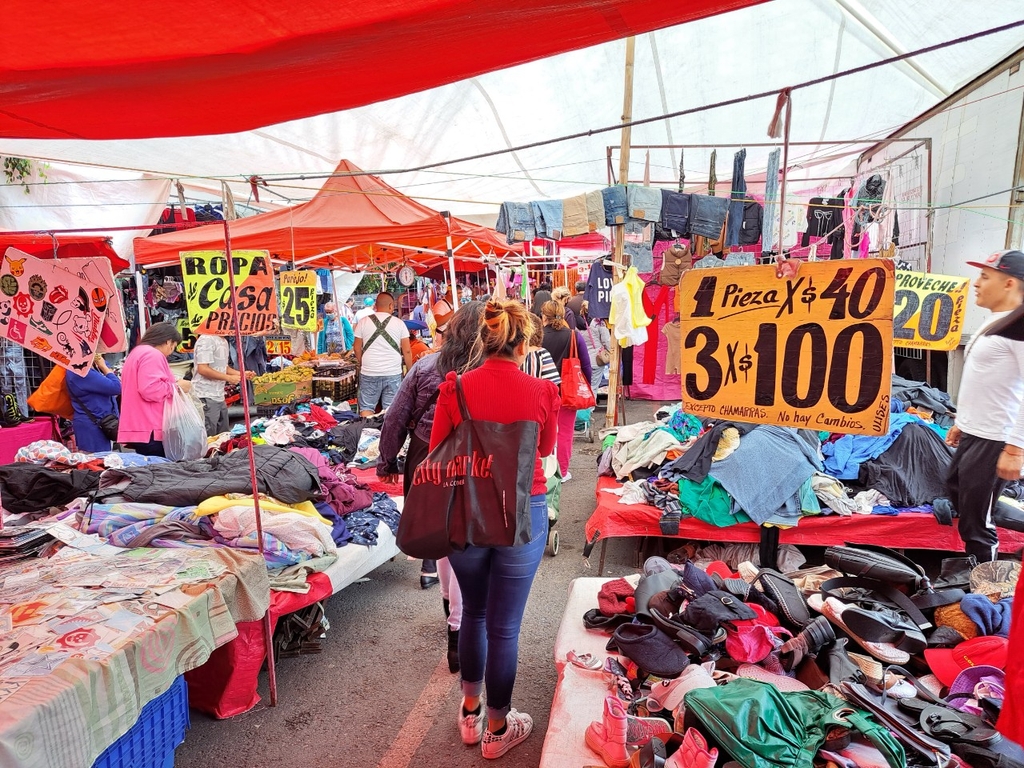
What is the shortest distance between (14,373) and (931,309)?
34.2 feet

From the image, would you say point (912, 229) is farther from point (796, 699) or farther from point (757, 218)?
point (796, 699)

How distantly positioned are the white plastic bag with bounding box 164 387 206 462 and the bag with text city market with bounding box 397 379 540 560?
387cm

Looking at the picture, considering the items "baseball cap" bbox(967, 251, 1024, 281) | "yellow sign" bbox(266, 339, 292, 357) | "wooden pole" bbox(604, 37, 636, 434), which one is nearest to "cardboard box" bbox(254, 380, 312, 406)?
"yellow sign" bbox(266, 339, 292, 357)

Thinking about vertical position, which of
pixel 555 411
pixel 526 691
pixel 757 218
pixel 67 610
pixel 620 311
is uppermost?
pixel 757 218

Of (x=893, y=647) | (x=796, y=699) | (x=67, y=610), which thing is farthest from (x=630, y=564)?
(x=67, y=610)

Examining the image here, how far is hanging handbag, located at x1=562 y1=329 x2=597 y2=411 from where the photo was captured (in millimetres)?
6270

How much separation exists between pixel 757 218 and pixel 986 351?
4.15m

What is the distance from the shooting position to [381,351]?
741 cm

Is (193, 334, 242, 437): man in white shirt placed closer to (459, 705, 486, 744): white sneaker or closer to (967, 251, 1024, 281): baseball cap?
(459, 705, 486, 744): white sneaker

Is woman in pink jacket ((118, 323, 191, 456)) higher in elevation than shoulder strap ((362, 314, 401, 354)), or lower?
lower

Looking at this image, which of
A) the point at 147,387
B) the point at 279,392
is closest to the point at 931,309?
the point at 147,387

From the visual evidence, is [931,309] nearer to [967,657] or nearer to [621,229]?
[621,229]

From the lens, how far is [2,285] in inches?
147

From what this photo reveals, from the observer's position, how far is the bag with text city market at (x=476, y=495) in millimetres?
2377
